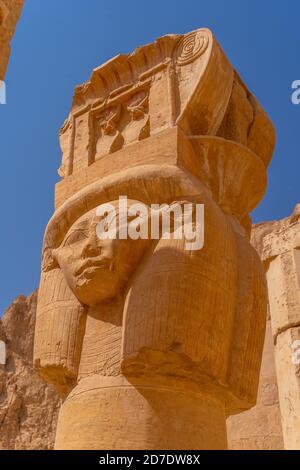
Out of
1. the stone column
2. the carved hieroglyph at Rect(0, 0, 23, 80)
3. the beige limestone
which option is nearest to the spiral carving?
the carved hieroglyph at Rect(0, 0, 23, 80)

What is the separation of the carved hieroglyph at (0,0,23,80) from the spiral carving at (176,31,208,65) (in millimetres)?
1914

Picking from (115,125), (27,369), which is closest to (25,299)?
(27,369)

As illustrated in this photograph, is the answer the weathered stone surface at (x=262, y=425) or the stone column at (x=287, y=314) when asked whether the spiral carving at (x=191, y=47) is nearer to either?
the stone column at (x=287, y=314)

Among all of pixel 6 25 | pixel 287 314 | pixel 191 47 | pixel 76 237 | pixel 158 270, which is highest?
pixel 6 25

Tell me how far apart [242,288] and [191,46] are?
170cm

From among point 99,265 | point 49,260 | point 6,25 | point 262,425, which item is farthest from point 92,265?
point 262,425

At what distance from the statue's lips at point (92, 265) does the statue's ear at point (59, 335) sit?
257 mm

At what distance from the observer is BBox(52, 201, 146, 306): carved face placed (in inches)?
124

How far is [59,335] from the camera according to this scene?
3316mm

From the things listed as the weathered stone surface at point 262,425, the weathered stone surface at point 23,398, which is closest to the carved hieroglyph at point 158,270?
the weathered stone surface at point 262,425

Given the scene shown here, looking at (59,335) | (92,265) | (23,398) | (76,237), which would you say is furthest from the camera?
(23,398)

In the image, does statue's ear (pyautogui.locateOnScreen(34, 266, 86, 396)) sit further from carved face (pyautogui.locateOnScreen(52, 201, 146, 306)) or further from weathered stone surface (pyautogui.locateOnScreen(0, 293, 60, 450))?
weathered stone surface (pyautogui.locateOnScreen(0, 293, 60, 450))

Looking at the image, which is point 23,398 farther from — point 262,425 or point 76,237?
point 76,237

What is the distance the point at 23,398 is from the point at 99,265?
17413 mm
